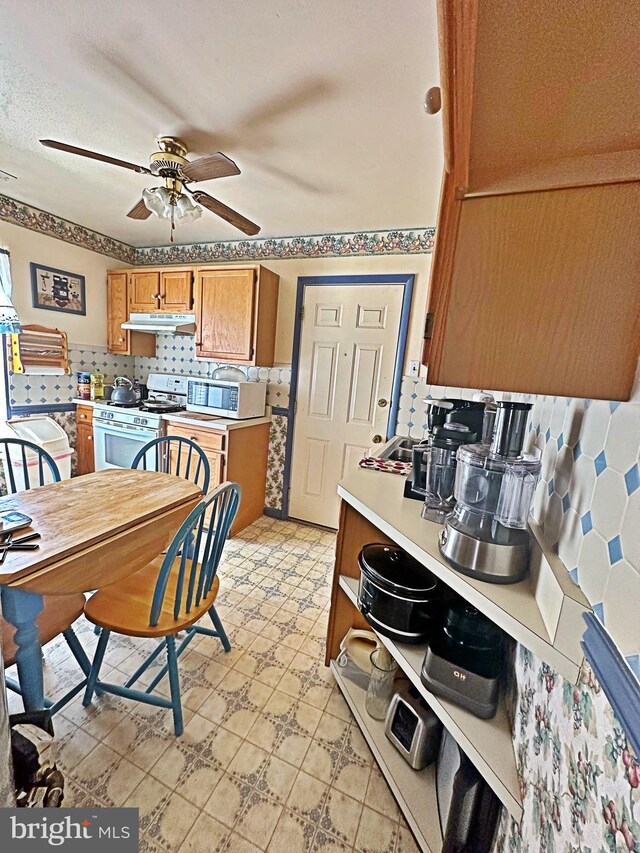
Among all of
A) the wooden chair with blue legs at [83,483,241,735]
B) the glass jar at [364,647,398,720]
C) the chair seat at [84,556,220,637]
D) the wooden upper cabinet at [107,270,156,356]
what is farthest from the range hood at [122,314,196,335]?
the glass jar at [364,647,398,720]

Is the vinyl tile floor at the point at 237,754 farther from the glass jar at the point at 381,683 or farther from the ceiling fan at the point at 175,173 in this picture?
the ceiling fan at the point at 175,173

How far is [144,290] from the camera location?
10.7ft

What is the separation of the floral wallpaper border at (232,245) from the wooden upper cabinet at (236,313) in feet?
1.08

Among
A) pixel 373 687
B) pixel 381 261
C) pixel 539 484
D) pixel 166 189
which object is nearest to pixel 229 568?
pixel 373 687

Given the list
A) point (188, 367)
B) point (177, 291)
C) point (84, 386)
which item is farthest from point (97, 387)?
point (177, 291)

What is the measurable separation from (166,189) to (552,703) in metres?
2.30

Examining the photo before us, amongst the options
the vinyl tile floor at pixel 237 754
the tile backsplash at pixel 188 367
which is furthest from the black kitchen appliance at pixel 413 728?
the tile backsplash at pixel 188 367

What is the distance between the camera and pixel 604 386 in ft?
1.90

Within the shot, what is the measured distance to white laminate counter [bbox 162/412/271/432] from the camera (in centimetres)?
272

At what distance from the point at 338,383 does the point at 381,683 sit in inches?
83.3

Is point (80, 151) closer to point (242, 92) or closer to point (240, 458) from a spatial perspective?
point (242, 92)

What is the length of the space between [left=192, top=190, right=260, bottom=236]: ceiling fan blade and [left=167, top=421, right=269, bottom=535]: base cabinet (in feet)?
4.64

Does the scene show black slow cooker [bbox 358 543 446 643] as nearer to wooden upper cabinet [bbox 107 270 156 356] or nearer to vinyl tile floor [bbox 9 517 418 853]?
vinyl tile floor [bbox 9 517 418 853]

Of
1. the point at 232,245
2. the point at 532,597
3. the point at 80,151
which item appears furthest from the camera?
the point at 232,245
